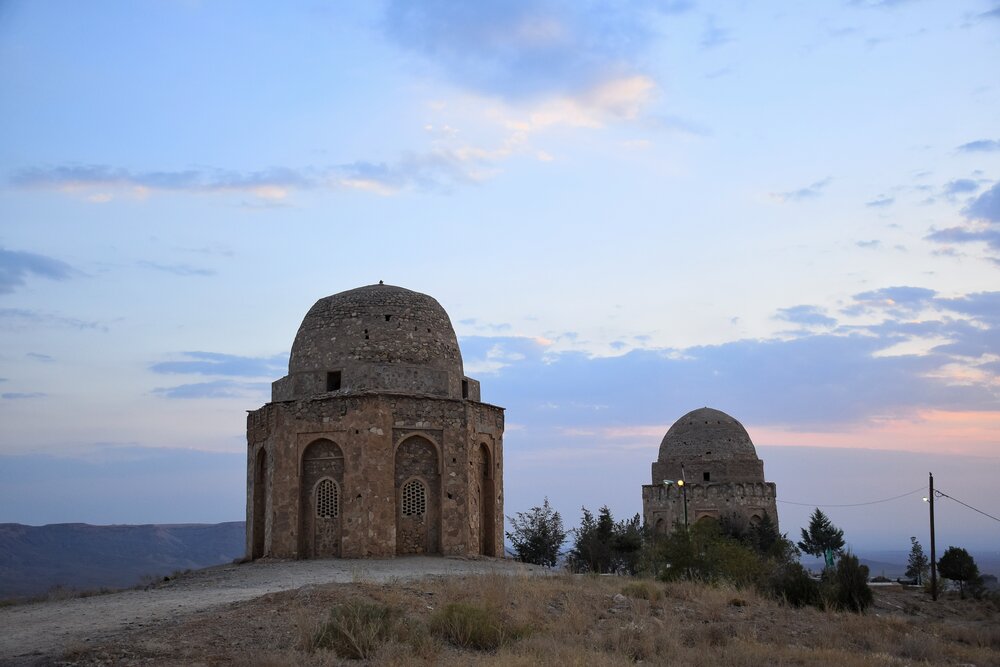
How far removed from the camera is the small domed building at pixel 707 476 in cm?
4756

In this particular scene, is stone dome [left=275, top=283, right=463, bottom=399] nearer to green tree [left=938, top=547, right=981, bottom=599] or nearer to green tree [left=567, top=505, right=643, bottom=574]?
green tree [left=567, top=505, right=643, bottom=574]

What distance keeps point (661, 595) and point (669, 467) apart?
99.9 ft

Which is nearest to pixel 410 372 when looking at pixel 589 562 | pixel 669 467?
pixel 589 562

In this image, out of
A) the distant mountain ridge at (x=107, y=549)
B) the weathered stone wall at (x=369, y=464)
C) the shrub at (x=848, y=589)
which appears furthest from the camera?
the distant mountain ridge at (x=107, y=549)

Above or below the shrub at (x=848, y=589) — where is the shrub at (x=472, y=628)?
above

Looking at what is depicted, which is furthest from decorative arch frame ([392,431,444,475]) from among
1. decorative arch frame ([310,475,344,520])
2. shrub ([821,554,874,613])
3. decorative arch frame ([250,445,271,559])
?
shrub ([821,554,874,613])

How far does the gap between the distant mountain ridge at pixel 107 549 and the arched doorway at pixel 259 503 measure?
151 feet

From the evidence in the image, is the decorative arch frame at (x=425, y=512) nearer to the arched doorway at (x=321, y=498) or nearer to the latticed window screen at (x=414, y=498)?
the latticed window screen at (x=414, y=498)

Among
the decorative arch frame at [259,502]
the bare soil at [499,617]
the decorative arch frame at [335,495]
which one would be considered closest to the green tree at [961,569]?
the bare soil at [499,617]

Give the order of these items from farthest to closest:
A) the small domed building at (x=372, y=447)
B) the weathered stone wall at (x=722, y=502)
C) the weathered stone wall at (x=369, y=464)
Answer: the weathered stone wall at (x=722, y=502) → the small domed building at (x=372, y=447) → the weathered stone wall at (x=369, y=464)

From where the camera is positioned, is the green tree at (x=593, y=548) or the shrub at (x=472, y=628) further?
the green tree at (x=593, y=548)

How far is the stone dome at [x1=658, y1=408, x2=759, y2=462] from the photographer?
48.9m

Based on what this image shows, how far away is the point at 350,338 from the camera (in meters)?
30.1

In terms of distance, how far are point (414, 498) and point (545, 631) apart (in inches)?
541
